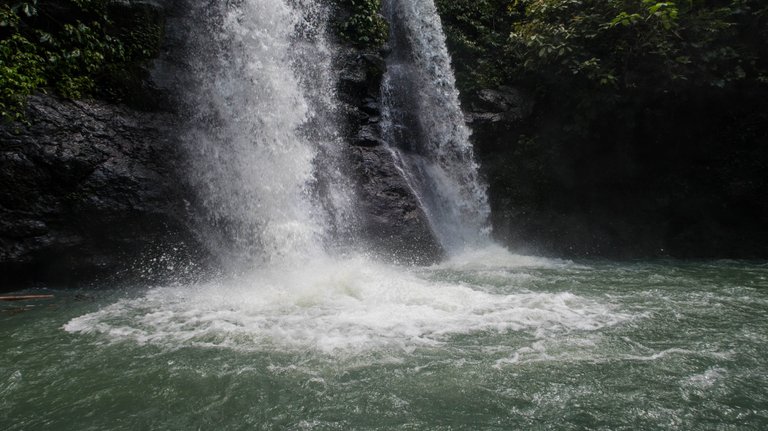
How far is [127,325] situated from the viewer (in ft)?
16.0

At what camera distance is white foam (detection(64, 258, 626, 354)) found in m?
4.32

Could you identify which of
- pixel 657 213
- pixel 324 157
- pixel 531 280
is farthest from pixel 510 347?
pixel 657 213

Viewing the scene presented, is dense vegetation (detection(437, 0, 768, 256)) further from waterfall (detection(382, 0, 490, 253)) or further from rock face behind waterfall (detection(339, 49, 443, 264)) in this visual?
rock face behind waterfall (detection(339, 49, 443, 264))

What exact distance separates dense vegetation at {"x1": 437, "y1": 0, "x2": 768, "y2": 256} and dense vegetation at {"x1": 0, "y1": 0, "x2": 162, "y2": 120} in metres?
7.67

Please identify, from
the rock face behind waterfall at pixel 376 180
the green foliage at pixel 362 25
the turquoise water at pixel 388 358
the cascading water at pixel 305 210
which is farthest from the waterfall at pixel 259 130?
the turquoise water at pixel 388 358

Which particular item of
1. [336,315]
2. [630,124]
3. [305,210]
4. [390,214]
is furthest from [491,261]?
[630,124]

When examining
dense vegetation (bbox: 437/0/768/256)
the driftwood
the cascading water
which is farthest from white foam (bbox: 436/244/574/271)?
the driftwood

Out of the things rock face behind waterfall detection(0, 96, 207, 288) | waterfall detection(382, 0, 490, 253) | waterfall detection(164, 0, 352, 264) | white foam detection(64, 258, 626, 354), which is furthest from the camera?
waterfall detection(382, 0, 490, 253)

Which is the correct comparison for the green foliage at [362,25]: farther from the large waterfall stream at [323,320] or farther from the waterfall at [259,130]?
the waterfall at [259,130]

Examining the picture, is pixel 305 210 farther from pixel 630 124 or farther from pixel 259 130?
pixel 630 124

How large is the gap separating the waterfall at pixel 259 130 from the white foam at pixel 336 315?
5.81ft

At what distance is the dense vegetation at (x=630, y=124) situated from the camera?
10.2 meters

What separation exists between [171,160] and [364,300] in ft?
15.9

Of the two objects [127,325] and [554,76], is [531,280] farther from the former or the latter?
[554,76]
